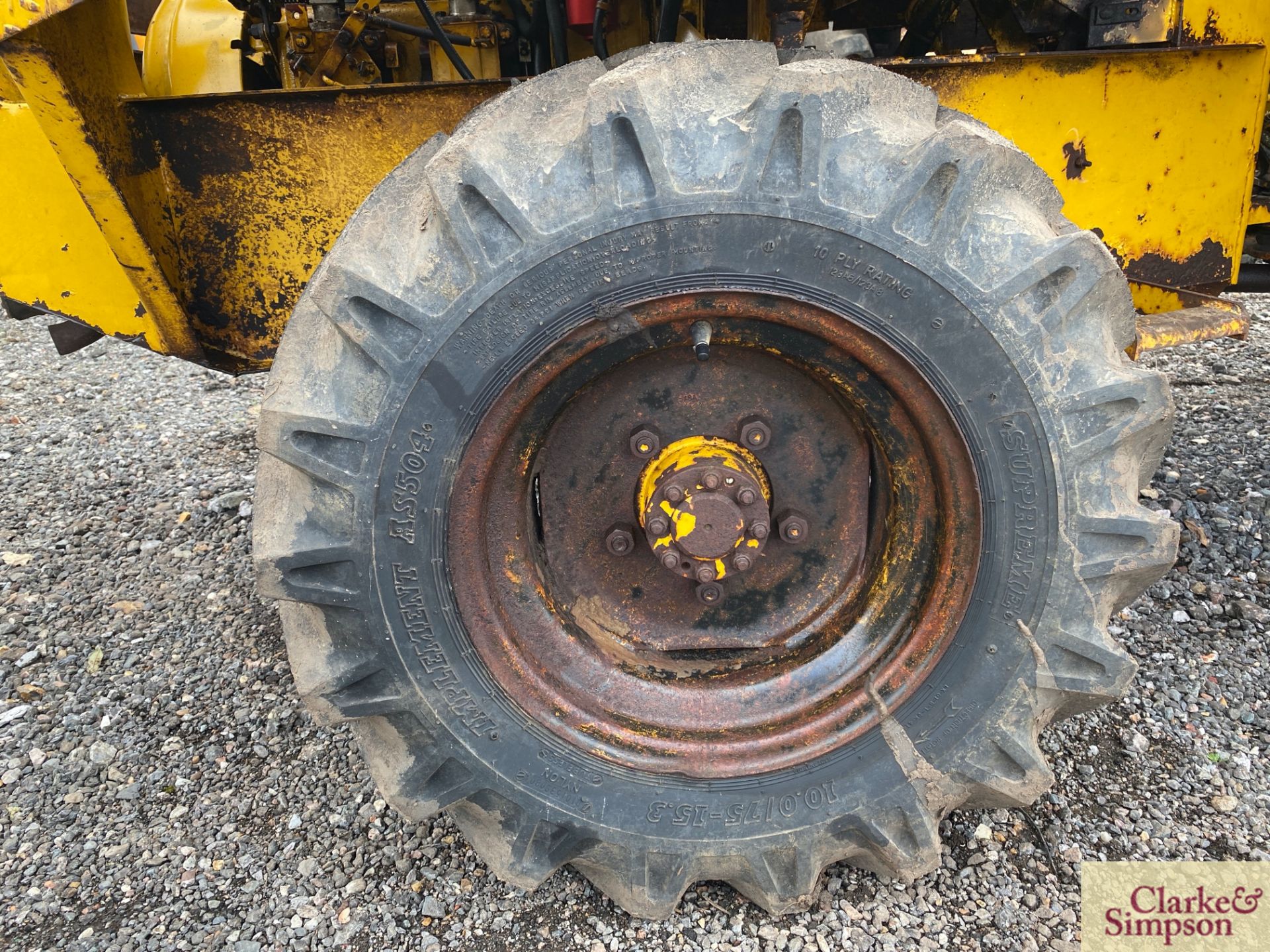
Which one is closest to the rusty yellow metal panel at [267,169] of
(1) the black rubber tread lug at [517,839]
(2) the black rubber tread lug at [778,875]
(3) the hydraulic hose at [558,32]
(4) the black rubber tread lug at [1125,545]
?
Result: (3) the hydraulic hose at [558,32]

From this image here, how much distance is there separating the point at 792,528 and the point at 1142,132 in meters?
1.47

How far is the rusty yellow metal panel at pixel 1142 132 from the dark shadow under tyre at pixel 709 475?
0.53 meters

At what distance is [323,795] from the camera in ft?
7.93

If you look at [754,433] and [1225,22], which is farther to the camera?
[1225,22]

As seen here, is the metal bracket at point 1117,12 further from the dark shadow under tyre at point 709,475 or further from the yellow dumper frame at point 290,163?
the dark shadow under tyre at point 709,475

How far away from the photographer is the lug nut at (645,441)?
1.95 m

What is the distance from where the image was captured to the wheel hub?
1.83m

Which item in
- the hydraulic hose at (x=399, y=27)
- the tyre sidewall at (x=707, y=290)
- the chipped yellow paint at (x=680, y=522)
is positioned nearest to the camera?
the tyre sidewall at (x=707, y=290)

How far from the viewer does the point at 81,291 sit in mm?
2219

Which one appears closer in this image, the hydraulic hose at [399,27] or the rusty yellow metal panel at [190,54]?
the hydraulic hose at [399,27]

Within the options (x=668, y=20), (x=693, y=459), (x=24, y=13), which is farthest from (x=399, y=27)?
(x=693, y=459)

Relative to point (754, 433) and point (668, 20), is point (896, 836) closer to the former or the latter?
point (754, 433)

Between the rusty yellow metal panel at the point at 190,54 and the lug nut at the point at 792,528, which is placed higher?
the rusty yellow metal panel at the point at 190,54

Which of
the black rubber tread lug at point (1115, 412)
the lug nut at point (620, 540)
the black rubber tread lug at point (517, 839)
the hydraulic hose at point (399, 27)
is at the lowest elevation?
the black rubber tread lug at point (517, 839)
